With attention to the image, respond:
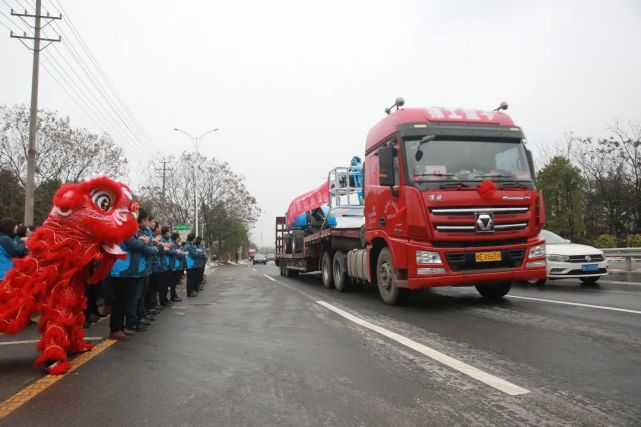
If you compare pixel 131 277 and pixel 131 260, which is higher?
pixel 131 260

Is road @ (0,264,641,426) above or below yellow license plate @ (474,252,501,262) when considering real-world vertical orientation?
below

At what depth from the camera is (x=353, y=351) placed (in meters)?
5.00

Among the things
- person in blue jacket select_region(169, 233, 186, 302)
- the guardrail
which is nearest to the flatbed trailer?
person in blue jacket select_region(169, 233, 186, 302)

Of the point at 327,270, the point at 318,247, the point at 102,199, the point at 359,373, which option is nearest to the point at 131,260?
the point at 102,199

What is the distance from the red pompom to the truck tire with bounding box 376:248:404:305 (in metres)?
1.82

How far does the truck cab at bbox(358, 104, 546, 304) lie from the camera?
24.4 ft

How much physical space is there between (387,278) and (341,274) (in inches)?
129

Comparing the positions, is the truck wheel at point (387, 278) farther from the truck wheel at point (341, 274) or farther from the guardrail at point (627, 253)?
the guardrail at point (627, 253)

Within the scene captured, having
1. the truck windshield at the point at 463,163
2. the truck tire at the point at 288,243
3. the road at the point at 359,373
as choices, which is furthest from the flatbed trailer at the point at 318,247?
the road at the point at 359,373

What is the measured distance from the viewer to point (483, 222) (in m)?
7.44

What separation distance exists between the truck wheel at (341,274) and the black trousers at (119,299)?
615 centimetres

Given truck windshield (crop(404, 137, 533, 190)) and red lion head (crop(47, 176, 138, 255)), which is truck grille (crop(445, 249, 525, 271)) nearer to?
truck windshield (crop(404, 137, 533, 190))

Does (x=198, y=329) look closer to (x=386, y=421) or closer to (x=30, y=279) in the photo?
(x=30, y=279)

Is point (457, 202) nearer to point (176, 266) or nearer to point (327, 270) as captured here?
point (327, 270)
